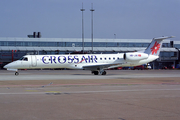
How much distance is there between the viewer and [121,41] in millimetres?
85562

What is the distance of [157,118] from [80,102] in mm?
3935

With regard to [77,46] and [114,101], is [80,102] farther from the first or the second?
[77,46]

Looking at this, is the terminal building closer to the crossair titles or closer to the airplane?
the airplane

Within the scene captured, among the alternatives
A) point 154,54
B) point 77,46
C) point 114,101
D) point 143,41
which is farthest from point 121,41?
point 114,101

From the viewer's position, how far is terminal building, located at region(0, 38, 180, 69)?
7469cm

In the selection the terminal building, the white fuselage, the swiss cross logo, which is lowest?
the white fuselage

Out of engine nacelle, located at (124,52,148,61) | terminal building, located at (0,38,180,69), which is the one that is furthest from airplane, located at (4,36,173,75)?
terminal building, located at (0,38,180,69)

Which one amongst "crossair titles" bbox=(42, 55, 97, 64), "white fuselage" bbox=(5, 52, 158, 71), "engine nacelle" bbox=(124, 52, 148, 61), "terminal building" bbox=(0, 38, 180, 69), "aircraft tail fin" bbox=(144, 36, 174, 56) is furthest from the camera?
"terminal building" bbox=(0, 38, 180, 69)

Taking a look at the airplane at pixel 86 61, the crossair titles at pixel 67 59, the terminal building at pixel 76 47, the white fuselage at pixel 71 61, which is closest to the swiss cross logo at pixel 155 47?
the airplane at pixel 86 61

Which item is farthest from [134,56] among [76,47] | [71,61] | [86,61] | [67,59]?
[76,47]

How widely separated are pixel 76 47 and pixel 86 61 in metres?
43.1

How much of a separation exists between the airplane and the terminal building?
35.1 metres

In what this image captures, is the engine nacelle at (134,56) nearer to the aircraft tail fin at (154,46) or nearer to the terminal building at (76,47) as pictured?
the aircraft tail fin at (154,46)

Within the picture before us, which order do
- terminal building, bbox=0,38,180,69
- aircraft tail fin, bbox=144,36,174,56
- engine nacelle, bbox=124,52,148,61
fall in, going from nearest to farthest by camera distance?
engine nacelle, bbox=124,52,148,61
aircraft tail fin, bbox=144,36,174,56
terminal building, bbox=0,38,180,69
